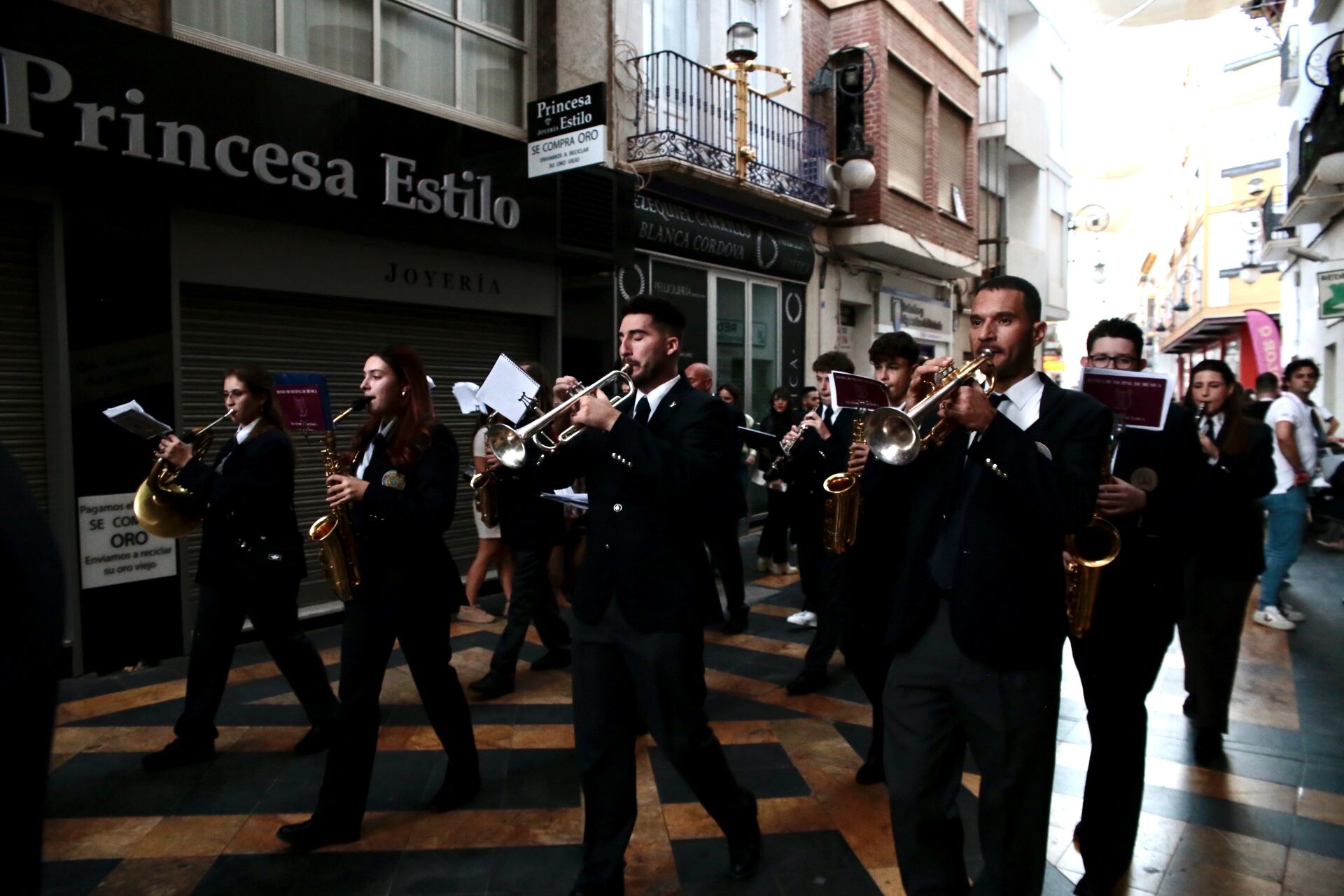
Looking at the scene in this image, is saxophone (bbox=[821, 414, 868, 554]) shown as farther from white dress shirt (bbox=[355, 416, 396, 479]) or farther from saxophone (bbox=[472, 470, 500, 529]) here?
white dress shirt (bbox=[355, 416, 396, 479])

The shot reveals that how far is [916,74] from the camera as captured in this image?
15453 mm

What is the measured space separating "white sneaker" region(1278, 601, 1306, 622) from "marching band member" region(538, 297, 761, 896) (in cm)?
651

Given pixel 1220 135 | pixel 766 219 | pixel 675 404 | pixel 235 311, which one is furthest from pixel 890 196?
pixel 1220 135

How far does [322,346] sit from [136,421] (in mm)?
3287

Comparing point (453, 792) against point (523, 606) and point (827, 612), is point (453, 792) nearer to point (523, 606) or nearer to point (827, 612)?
point (523, 606)

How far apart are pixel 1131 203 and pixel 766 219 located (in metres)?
22.4

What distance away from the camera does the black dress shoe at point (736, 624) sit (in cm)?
719

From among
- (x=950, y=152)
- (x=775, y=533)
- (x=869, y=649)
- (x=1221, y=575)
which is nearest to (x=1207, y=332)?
(x=950, y=152)

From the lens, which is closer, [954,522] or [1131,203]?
[954,522]

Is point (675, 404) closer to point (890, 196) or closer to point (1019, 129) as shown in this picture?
point (890, 196)

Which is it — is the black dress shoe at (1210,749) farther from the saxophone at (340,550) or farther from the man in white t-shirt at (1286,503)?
the saxophone at (340,550)

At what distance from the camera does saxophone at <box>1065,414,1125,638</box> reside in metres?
2.82

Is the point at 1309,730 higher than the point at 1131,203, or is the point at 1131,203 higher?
the point at 1131,203

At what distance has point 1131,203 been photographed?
30000 millimetres
